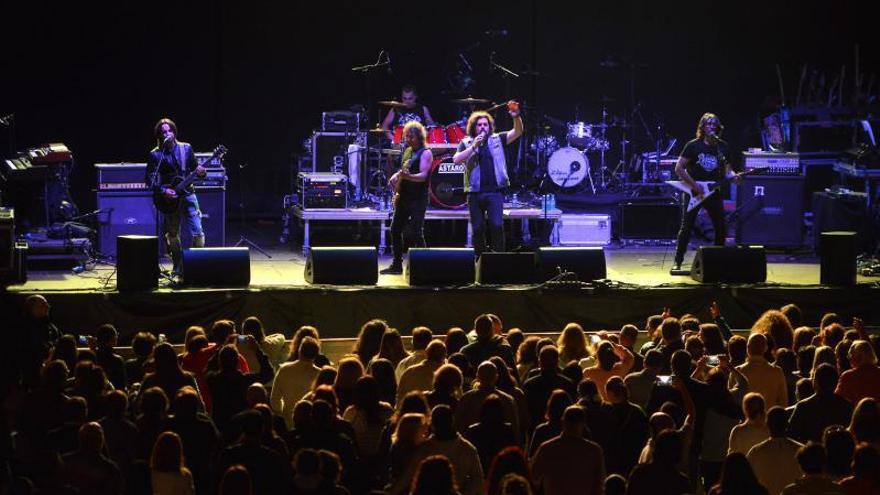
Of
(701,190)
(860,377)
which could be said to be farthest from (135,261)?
(860,377)

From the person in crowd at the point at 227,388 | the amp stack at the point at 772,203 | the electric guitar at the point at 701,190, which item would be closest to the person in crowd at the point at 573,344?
the person in crowd at the point at 227,388

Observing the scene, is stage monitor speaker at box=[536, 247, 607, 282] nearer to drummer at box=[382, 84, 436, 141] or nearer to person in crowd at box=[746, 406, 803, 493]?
drummer at box=[382, 84, 436, 141]

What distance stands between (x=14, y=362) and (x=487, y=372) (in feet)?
14.2

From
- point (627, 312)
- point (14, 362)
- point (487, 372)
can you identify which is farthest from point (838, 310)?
point (14, 362)

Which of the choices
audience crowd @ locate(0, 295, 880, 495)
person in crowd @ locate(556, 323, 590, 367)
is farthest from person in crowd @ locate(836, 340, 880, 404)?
person in crowd @ locate(556, 323, 590, 367)

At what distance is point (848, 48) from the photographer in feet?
68.7

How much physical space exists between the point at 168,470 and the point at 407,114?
11.9 metres

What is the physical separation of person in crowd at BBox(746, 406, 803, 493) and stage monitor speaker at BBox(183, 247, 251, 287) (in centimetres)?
712

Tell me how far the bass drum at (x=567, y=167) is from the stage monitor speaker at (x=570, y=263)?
Result: 547 centimetres

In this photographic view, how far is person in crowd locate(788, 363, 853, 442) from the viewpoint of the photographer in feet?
25.9

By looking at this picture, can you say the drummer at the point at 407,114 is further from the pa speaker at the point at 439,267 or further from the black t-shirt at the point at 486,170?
the pa speaker at the point at 439,267

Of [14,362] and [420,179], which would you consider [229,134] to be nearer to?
[420,179]

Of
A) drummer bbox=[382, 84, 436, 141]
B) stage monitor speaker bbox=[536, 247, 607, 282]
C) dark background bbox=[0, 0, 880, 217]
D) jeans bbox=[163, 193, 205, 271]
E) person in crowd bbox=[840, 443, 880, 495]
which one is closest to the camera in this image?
person in crowd bbox=[840, 443, 880, 495]

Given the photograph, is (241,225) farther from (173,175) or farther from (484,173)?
(484,173)
